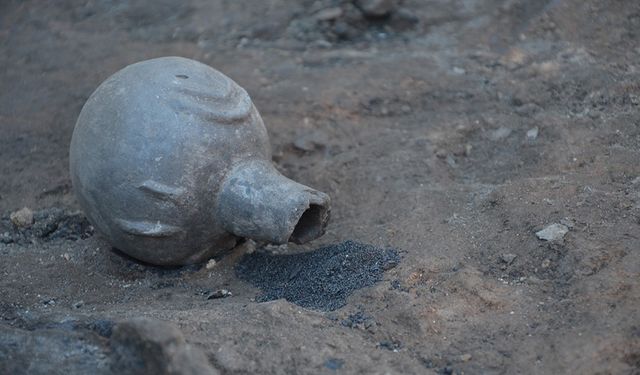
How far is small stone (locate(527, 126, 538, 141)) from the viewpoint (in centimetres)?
461

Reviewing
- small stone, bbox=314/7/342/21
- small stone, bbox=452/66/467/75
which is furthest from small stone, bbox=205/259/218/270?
small stone, bbox=314/7/342/21

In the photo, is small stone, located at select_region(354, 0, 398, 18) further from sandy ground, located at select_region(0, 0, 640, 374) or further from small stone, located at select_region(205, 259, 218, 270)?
small stone, located at select_region(205, 259, 218, 270)

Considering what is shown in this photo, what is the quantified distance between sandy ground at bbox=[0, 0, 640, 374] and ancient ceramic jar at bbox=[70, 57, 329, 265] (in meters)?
0.30

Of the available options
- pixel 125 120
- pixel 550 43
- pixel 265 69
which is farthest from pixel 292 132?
pixel 550 43

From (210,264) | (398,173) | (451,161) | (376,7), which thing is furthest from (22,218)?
(376,7)

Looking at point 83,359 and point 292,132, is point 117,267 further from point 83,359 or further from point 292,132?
point 292,132

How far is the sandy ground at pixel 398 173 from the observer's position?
316 centimetres

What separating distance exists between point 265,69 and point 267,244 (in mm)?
1717

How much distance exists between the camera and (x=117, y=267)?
400cm

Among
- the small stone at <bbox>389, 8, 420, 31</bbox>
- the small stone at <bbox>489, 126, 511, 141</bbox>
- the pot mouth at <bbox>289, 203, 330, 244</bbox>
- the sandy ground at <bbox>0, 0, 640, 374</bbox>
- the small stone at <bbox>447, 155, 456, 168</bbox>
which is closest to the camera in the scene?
the sandy ground at <bbox>0, 0, 640, 374</bbox>

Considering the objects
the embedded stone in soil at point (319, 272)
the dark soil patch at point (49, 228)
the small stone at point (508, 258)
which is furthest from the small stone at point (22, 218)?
the small stone at point (508, 258)

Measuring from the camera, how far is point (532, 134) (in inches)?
182

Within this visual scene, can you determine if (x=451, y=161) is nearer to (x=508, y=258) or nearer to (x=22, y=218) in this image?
(x=508, y=258)

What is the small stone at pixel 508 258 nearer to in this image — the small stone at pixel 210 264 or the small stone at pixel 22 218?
the small stone at pixel 210 264
